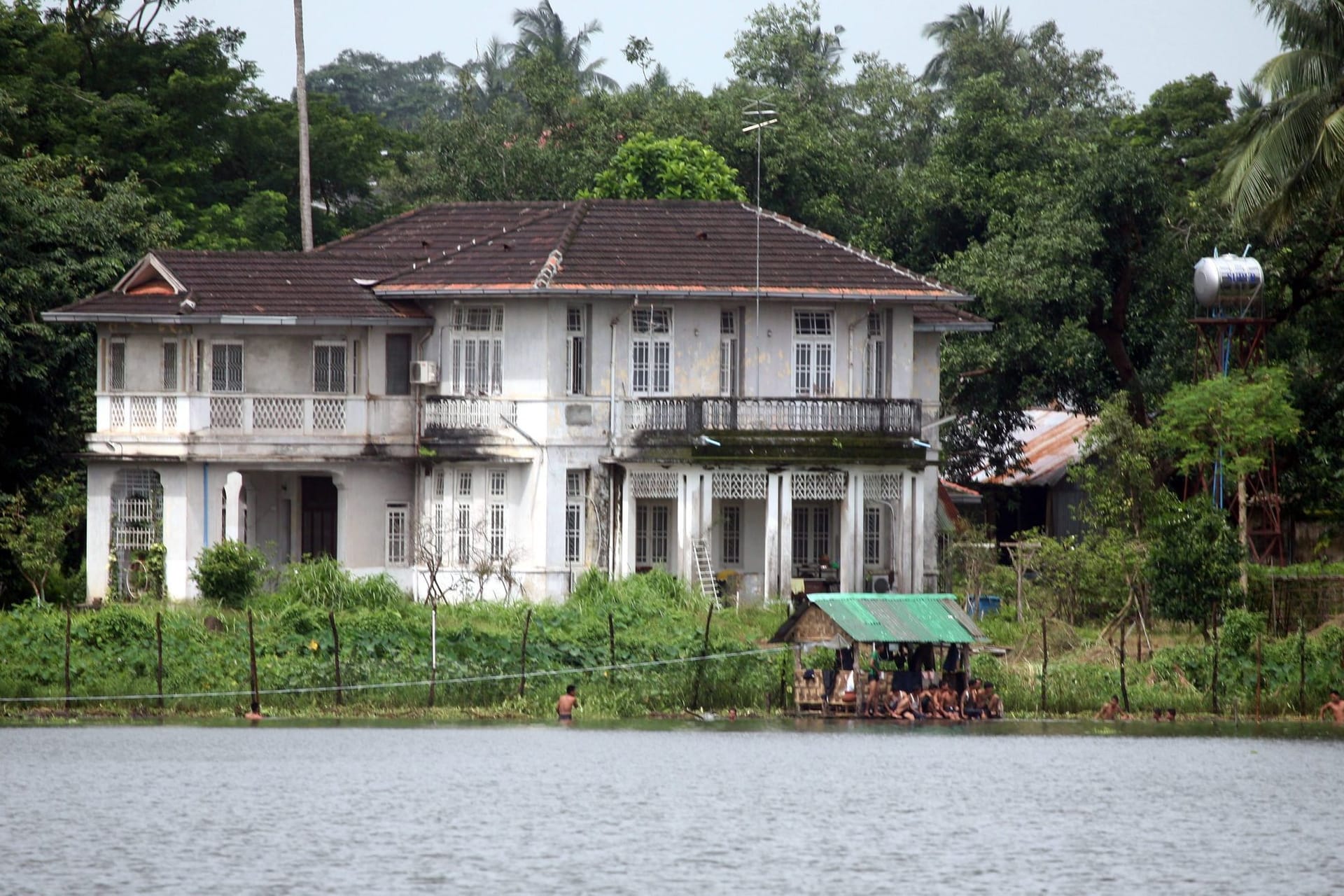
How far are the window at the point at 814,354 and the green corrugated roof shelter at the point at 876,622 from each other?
6861mm

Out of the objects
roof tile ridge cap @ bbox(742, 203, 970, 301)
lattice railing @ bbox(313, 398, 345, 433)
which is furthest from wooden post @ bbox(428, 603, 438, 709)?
roof tile ridge cap @ bbox(742, 203, 970, 301)

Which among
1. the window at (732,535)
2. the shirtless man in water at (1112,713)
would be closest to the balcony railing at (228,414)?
the window at (732,535)

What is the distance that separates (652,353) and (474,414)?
11.1ft

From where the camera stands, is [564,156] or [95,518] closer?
[95,518]

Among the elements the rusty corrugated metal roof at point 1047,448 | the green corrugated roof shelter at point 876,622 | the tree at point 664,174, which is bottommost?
the green corrugated roof shelter at point 876,622

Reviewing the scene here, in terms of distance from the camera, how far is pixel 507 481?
43.9 metres

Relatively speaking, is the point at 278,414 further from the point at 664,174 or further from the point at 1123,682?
the point at 1123,682

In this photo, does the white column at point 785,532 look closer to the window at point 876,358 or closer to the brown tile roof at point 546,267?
the window at point 876,358

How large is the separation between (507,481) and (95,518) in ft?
23.8

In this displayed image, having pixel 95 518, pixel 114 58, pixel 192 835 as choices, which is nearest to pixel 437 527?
pixel 95 518

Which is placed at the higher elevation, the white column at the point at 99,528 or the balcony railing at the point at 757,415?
the balcony railing at the point at 757,415

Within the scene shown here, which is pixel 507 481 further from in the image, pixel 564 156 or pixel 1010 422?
pixel 564 156

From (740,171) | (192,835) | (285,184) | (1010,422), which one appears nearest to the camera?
Answer: (192,835)

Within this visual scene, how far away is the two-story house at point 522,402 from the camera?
142 feet
